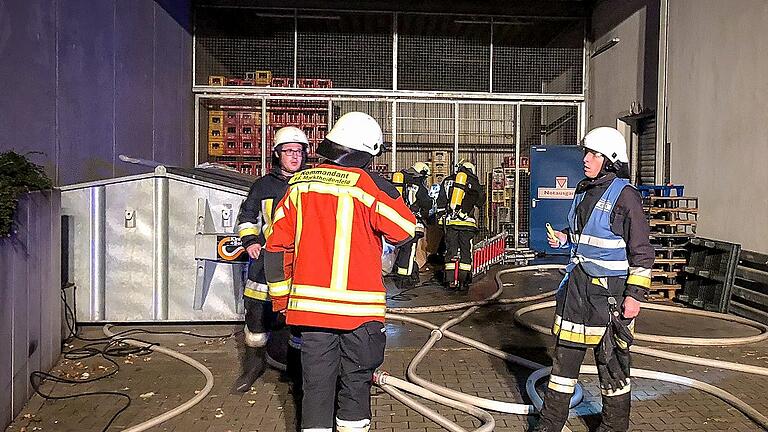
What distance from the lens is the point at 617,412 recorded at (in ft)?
12.7

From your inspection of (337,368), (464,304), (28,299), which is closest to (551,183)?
(464,304)

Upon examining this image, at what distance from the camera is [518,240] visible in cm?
1435

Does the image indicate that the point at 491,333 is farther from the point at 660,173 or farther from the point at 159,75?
the point at 159,75

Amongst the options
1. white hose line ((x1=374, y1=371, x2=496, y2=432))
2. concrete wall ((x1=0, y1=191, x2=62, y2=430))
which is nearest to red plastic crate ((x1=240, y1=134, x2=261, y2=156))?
concrete wall ((x1=0, y1=191, x2=62, y2=430))

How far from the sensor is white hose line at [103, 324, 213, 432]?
404cm

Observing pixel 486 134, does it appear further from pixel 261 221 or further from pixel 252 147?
pixel 261 221

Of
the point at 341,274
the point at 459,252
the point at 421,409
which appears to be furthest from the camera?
the point at 459,252

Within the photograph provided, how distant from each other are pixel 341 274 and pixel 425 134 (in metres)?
11.6

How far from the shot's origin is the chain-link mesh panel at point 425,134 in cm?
1448

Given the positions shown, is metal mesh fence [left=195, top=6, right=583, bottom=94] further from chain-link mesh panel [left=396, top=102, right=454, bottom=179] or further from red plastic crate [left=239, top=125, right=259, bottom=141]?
red plastic crate [left=239, top=125, right=259, bottom=141]

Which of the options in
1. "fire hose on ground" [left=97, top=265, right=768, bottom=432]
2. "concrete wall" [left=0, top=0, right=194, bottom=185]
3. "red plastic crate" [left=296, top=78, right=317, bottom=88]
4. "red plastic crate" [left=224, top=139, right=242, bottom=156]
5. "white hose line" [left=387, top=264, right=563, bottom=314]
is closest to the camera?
"fire hose on ground" [left=97, top=265, right=768, bottom=432]

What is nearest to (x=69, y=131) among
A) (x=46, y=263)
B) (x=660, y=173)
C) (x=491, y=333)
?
(x=46, y=263)

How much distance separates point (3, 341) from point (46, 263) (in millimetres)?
1169

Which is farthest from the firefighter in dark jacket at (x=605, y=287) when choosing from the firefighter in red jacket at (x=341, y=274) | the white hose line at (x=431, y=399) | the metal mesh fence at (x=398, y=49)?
the metal mesh fence at (x=398, y=49)
